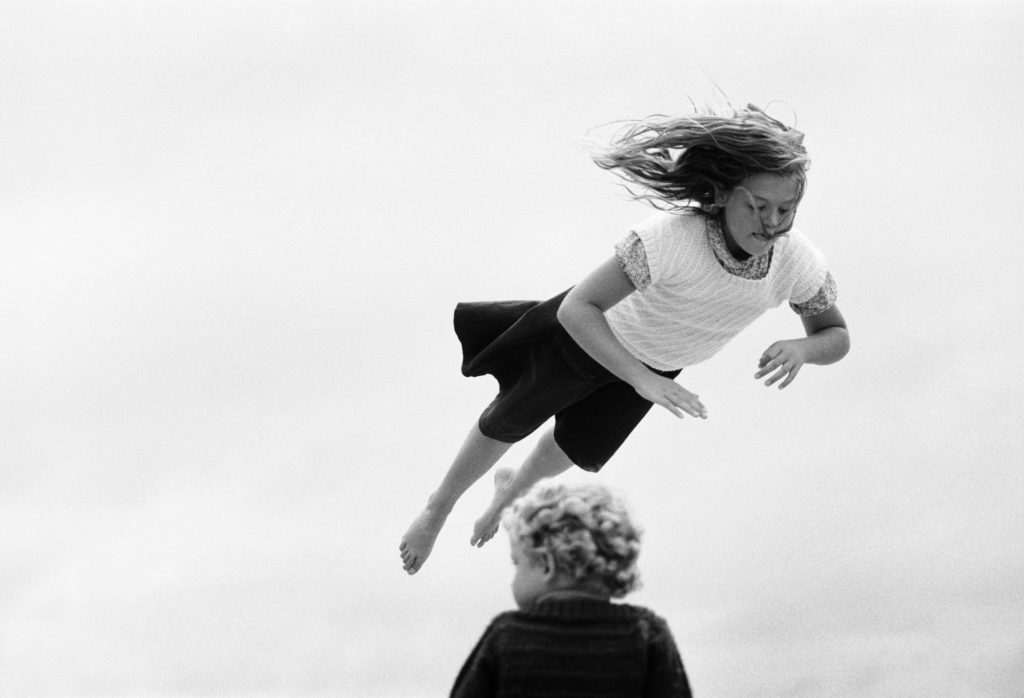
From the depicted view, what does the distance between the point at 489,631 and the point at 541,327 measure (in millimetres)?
2453

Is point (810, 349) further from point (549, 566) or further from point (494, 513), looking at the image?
point (549, 566)

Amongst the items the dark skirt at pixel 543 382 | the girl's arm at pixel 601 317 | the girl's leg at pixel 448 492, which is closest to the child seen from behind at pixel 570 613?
the girl's arm at pixel 601 317

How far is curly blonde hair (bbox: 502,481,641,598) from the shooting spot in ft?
10.5

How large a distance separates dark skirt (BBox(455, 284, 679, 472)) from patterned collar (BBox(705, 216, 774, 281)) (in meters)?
0.68

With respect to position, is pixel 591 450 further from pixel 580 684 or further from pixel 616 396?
pixel 580 684

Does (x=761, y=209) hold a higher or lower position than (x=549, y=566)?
higher

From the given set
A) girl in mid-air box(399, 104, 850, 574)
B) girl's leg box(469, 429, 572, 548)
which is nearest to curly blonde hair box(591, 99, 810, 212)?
girl in mid-air box(399, 104, 850, 574)

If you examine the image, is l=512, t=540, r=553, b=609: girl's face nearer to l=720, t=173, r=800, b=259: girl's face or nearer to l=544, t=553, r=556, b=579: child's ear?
l=544, t=553, r=556, b=579: child's ear

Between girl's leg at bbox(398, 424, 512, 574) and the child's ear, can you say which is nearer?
the child's ear

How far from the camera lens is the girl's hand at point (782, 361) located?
491 cm

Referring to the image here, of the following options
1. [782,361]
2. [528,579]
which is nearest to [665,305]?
[782,361]

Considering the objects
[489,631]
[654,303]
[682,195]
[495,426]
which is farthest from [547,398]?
[489,631]

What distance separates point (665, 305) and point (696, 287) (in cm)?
18

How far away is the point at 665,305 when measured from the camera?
5234 millimetres
